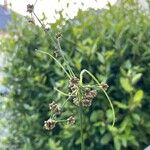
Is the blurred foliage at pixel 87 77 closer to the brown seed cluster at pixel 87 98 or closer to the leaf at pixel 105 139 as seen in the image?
the leaf at pixel 105 139

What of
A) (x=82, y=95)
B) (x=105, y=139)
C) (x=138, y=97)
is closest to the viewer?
(x=82, y=95)

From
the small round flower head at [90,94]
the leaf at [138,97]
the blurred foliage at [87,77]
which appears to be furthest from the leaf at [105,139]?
the small round flower head at [90,94]

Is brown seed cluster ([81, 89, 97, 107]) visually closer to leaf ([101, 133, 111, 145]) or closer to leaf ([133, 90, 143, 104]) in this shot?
leaf ([133, 90, 143, 104])

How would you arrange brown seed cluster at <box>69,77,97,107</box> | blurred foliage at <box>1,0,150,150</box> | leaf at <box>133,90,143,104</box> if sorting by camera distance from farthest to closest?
blurred foliage at <box>1,0,150,150</box> → leaf at <box>133,90,143,104</box> → brown seed cluster at <box>69,77,97,107</box>

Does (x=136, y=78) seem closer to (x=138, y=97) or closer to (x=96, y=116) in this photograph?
(x=138, y=97)

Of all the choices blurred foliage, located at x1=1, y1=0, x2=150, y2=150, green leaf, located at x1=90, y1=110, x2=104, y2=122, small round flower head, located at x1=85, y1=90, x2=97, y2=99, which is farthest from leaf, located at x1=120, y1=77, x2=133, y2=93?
small round flower head, located at x1=85, y1=90, x2=97, y2=99

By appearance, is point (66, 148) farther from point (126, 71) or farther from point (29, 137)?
point (126, 71)

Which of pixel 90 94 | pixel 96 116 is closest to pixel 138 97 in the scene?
pixel 96 116

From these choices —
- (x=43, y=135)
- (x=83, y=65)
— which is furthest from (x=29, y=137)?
(x=83, y=65)
